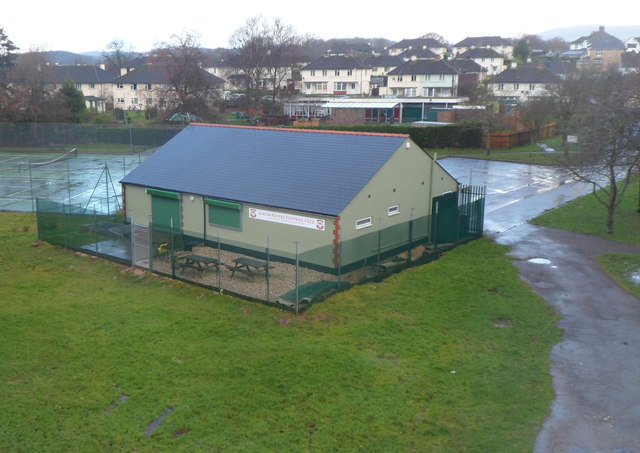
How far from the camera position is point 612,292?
20.6 m

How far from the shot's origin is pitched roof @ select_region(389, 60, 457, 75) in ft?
300

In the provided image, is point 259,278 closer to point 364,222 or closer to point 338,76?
point 364,222

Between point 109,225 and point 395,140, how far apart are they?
12.1 meters

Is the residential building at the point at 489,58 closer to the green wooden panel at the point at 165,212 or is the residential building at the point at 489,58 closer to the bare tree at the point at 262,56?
the bare tree at the point at 262,56

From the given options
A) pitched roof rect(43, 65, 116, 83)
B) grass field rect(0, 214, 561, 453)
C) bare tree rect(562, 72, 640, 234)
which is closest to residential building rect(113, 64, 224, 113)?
pitched roof rect(43, 65, 116, 83)

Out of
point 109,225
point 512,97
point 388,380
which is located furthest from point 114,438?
point 512,97

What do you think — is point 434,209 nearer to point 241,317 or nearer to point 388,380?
point 241,317

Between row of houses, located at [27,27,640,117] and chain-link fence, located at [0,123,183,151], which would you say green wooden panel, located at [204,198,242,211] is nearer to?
chain-link fence, located at [0,123,183,151]

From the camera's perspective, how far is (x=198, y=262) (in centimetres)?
2172

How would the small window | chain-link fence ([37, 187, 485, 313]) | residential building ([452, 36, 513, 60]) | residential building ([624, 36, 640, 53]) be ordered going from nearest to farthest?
chain-link fence ([37, 187, 485, 313]), the small window, residential building ([452, 36, 513, 60]), residential building ([624, 36, 640, 53])

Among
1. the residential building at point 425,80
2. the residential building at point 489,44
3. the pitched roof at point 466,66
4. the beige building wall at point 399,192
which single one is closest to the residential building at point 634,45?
the residential building at point 489,44

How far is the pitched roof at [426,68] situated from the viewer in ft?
300

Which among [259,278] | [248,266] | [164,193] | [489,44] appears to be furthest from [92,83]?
[489,44]

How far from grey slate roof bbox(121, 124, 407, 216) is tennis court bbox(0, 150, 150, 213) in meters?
4.43
